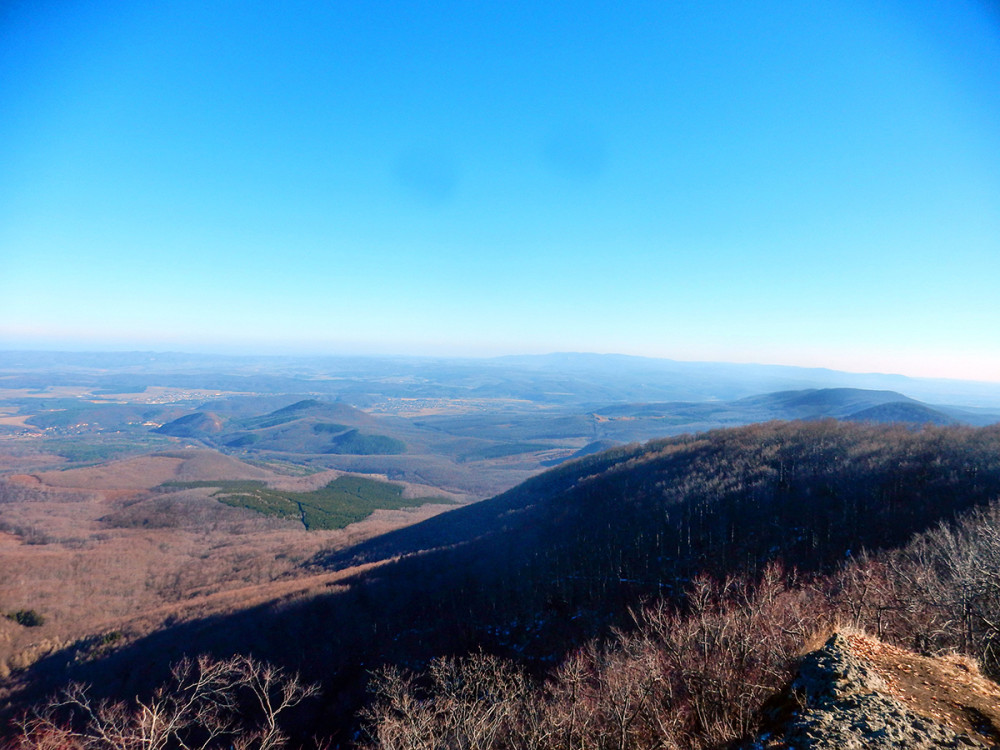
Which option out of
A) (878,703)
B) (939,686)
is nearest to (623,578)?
(939,686)

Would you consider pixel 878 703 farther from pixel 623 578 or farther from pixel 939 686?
pixel 623 578

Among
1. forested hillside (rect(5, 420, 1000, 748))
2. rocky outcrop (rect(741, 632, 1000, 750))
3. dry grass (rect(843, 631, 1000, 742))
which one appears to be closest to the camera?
rocky outcrop (rect(741, 632, 1000, 750))

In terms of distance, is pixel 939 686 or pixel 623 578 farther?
pixel 623 578

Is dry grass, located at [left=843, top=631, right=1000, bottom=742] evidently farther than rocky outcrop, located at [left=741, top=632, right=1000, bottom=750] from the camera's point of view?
Yes

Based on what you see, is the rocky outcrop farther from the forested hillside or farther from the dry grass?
the forested hillside

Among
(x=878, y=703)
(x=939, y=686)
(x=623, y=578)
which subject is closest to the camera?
(x=878, y=703)

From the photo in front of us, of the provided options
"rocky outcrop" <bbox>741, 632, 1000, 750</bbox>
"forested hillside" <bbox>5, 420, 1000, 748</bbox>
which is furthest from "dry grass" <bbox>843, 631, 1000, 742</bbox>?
"forested hillside" <bbox>5, 420, 1000, 748</bbox>

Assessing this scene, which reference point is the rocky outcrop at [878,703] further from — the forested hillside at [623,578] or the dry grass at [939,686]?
the forested hillside at [623,578]

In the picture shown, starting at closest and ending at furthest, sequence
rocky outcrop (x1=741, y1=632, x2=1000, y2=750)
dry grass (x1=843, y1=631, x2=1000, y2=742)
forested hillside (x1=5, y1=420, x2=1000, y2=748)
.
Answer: rocky outcrop (x1=741, y1=632, x2=1000, y2=750) < dry grass (x1=843, y1=631, x2=1000, y2=742) < forested hillside (x1=5, y1=420, x2=1000, y2=748)

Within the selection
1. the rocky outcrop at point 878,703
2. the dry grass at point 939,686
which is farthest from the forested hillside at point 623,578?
the rocky outcrop at point 878,703
